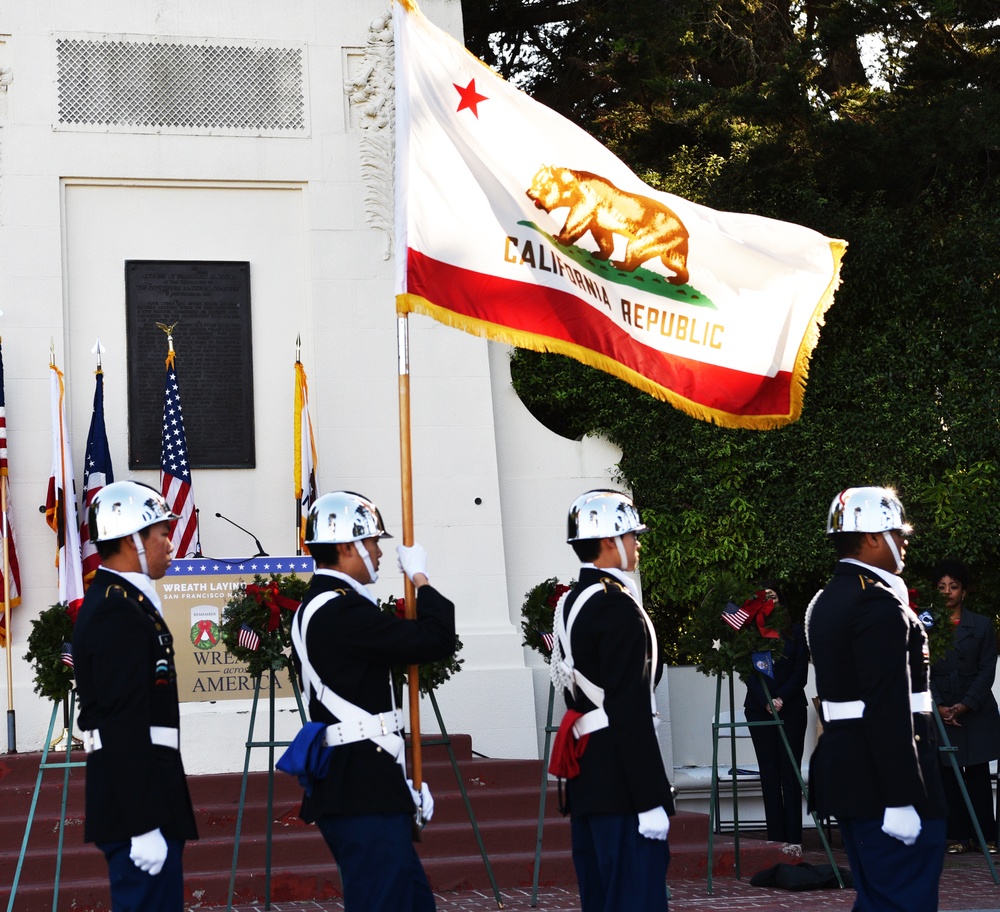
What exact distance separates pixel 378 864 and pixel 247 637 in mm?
3223

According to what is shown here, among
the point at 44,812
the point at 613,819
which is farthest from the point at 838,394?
the point at 613,819

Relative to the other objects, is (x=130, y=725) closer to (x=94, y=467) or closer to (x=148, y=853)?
(x=148, y=853)

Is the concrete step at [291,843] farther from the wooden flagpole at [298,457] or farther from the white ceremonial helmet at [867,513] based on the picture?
the white ceremonial helmet at [867,513]

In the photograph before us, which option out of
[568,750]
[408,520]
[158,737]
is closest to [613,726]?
[568,750]

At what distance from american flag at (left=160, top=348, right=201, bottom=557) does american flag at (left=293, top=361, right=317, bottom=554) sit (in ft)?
2.65

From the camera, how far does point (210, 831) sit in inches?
364

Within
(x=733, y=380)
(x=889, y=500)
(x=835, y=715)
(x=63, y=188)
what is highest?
(x=63, y=188)

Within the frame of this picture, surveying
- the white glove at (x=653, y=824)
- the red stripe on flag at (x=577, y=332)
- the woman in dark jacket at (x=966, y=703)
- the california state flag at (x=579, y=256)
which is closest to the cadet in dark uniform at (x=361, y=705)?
the white glove at (x=653, y=824)

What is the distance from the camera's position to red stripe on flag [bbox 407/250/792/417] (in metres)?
7.12

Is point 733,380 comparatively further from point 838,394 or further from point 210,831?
point 838,394

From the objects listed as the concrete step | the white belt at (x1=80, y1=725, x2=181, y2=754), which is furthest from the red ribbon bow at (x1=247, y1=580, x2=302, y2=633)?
the white belt at (x1=80, y1=725, x2=181, y2=754)

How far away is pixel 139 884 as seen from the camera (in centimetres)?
477

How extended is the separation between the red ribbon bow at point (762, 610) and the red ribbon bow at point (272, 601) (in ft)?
8.64

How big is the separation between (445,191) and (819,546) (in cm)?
654
